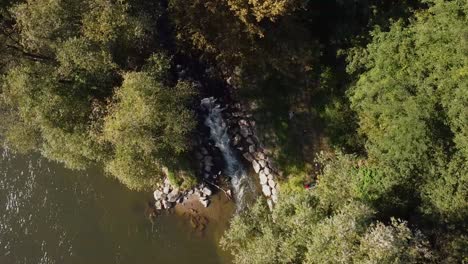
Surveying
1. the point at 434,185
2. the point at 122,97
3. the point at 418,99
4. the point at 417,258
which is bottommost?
the point at 122,97

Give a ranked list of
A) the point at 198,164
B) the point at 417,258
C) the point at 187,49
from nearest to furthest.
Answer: the point at 417,258 < the point at 187,49 < the point at 198,164

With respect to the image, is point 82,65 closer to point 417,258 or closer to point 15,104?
point 15,104

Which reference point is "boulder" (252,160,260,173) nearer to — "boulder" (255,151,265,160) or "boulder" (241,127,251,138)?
"boulder" (255,151,265,160)

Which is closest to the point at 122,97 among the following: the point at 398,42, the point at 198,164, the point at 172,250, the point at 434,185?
the point at 198,164

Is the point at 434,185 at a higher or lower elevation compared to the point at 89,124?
higher

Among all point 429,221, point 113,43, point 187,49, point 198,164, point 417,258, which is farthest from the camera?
point 198,164

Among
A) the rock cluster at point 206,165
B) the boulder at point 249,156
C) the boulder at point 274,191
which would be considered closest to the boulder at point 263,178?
the boulder at point 274,191
